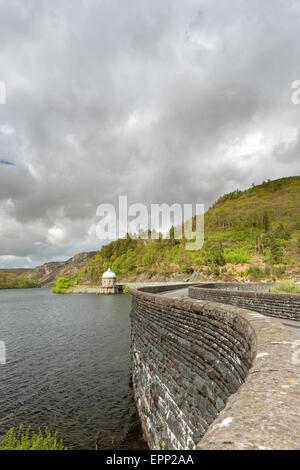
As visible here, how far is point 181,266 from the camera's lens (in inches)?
3100

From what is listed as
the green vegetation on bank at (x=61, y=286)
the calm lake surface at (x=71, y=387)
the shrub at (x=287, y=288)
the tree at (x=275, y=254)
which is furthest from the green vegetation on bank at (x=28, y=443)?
the green vegetation on bank at (x=61, y=286)

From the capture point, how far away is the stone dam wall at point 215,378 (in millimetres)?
1575

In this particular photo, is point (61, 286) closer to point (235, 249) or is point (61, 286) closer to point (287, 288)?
point (235, 249)

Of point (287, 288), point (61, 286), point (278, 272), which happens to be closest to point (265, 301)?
point (287, 288)

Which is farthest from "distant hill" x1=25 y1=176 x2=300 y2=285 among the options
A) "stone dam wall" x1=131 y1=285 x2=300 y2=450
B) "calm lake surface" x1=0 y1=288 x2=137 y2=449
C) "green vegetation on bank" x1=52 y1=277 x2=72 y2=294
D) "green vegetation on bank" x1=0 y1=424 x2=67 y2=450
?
"green vegetation on bank" x1=0 y1=424 x2=67 y2=450

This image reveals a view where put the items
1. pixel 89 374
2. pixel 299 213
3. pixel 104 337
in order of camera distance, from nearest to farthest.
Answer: pixel 89 374, pixel 104 337, pixel 299 213

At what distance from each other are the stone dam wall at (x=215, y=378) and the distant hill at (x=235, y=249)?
123 ft

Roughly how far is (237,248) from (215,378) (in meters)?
73.0

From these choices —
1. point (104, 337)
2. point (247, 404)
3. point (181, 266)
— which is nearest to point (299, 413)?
point (247, 404)

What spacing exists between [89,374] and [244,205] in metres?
148

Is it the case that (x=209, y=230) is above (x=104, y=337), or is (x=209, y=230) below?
above

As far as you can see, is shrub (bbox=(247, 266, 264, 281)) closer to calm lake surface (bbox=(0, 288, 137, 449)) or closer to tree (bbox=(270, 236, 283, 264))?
tree (bbox=(270, 236, 283, 264))

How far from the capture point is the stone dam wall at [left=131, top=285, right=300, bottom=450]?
1575 mm
